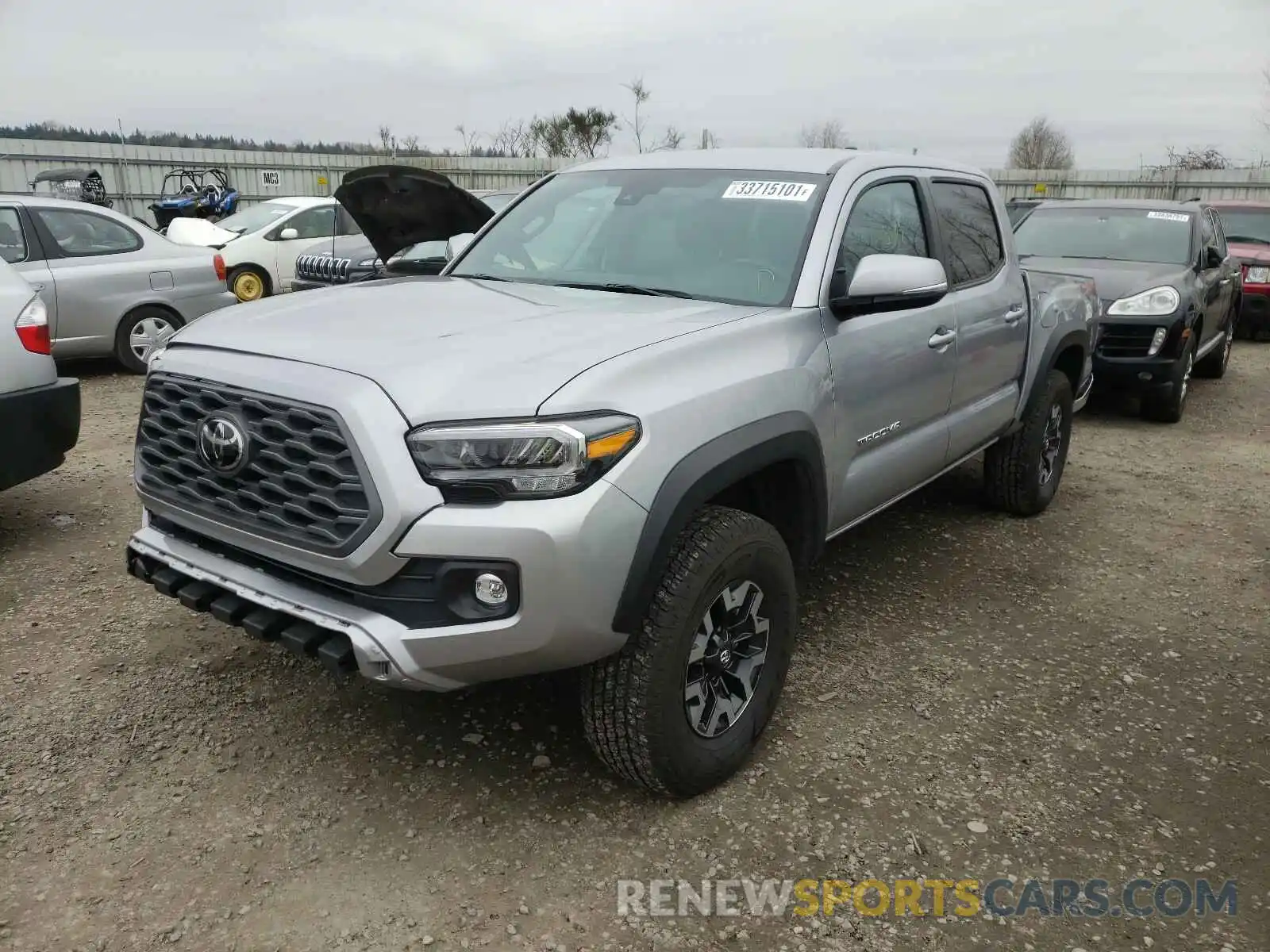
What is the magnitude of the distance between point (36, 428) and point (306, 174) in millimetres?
17230

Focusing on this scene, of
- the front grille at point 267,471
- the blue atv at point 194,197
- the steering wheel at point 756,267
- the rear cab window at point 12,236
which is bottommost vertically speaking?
the front grille at point 267,471

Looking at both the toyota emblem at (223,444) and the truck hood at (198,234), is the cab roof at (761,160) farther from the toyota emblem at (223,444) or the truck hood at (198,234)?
the truck hood at (198,234)

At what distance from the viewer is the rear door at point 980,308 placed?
4.05 metres

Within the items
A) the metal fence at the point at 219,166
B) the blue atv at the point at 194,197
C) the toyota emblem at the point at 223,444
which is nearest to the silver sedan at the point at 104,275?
the toyota emblem at the point at 223,444

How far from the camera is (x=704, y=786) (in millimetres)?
2750

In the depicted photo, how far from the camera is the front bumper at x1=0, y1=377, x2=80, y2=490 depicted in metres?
4.08

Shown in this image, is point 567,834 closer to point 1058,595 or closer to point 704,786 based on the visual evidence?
point 704,786

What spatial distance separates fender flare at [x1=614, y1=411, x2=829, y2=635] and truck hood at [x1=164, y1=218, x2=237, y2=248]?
10.6 m

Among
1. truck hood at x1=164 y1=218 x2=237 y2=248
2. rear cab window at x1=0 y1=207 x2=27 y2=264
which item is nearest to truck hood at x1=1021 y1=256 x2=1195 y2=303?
rear cab window at x1=0 y1=207 x2=27 y2=264

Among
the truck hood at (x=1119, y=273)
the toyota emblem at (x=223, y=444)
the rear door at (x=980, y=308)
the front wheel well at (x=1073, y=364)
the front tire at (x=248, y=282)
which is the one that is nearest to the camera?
the toyota emblem at (x=223, y=444)

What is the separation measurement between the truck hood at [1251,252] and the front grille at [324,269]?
10.6 metres

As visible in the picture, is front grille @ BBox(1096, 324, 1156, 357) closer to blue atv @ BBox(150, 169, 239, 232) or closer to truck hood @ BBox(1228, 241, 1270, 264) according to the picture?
truck hood @ BBox(1228, 241, 1270, 264)

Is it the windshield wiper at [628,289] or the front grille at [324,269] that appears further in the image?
the front grille at [324,269]

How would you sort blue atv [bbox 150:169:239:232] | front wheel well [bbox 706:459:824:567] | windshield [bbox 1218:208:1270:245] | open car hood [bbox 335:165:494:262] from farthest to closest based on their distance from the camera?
blue atv [bbox 150:169:239:232] < windshield [bbox 1218:208:1270:245] < open car hood [bbox 335:165:494:262] < front wheel well [bbox 706:459:824:567]
